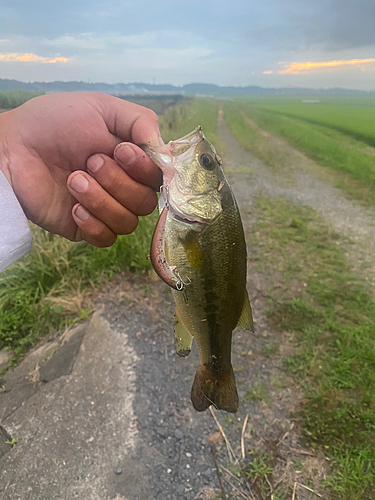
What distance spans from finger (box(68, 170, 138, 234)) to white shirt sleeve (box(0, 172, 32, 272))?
0.30 meters

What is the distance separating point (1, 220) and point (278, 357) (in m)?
3.29

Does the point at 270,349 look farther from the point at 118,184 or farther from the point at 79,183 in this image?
the point at 79,183

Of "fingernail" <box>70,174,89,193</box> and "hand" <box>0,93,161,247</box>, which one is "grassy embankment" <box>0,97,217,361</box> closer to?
"hand" <box>0,93,161,247</box>

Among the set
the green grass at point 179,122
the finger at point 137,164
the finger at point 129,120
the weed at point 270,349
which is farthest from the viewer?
the green grass at point 179,122

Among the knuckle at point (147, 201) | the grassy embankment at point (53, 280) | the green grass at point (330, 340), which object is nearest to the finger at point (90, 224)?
the knuckle at point (147, 201)

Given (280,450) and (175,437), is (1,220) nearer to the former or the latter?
(175,437)

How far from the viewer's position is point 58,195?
2.05 meters

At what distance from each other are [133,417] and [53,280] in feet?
7.25

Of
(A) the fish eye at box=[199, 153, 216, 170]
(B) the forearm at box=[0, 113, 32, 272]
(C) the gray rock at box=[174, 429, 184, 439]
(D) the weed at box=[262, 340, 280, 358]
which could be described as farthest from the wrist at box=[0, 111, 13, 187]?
(D) the weed at box=[262, 340, 280, 358]

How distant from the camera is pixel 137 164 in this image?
1.67 meters

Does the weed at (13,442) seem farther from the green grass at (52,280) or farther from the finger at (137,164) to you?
the finger at (137,164)

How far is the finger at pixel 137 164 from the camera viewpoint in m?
1.62

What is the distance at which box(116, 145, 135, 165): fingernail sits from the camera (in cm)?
162

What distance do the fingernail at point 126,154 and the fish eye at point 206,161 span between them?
1.24ft
